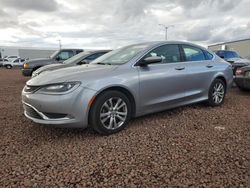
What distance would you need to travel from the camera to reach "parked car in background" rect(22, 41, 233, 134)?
3.02 meters

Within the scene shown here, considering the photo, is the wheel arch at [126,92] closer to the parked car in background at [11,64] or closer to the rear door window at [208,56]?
the rear door window at [208,56]

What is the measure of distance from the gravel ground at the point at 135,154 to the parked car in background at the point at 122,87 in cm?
32

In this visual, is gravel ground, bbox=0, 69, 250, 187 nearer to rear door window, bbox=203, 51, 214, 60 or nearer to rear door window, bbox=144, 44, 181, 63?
rear door window, bbox=144, 44, 181, 63

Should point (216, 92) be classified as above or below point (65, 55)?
below

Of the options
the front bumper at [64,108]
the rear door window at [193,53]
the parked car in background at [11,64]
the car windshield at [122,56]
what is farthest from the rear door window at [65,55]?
the parked car in background at [11,64]

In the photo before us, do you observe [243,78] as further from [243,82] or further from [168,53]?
[168,53]

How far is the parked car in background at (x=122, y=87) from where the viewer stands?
9.90 feet

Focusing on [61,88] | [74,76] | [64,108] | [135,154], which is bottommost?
[135,154]

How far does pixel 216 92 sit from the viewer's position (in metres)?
4.93

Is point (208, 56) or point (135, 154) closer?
point (135, 154)

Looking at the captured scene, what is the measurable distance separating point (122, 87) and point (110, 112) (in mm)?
436

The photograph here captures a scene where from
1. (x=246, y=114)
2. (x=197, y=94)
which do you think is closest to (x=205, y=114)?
(x=197, y=94)

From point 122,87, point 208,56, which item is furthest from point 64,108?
point 208,56

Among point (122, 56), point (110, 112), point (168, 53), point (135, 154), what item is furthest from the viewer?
point (168, 53)
